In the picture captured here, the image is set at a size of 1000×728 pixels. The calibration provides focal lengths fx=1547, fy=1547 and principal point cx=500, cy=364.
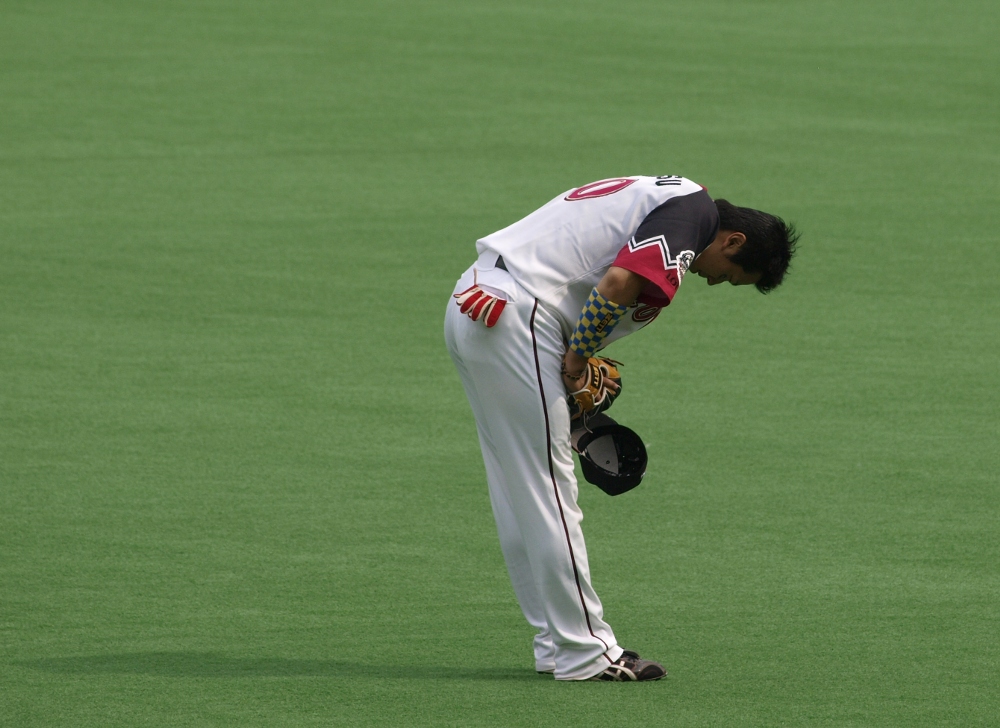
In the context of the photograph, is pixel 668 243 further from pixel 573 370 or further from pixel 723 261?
pixel 573 370

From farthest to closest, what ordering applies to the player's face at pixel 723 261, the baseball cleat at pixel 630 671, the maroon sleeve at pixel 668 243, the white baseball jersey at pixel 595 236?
the baseball cleat at pixel 630 671
the player's face at pixel 723 261
the white baseball jersey at pixel 595 236
the maroon sleeve at pixel 668 243

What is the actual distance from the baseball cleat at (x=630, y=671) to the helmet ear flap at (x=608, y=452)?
531 millimetres

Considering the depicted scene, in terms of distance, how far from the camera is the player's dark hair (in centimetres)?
440

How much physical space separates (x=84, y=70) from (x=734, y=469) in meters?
9.71

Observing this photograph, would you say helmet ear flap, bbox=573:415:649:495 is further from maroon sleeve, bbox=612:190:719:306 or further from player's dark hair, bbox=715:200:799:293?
player's dark hair, bbox=715:200:799:293

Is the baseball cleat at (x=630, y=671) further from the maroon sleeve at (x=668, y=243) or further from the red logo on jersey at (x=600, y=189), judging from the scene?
the red logo on jersey at (x=600, y=189)

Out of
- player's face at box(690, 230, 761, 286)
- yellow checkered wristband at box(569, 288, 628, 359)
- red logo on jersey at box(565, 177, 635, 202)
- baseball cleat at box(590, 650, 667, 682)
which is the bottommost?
baseball cleat at box(590, 650, 667, 682)

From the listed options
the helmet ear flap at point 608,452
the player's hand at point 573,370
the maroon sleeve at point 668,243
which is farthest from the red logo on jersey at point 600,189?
the helmet ear flap at point 608,452

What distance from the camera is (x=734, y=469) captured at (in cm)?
671

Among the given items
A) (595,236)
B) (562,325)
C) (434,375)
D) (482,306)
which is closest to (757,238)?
(595,236)

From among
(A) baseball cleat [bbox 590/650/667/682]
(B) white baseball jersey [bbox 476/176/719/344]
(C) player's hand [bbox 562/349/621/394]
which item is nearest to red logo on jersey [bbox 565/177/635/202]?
(B) white baseball jersey [bbox 476/176/719/344]

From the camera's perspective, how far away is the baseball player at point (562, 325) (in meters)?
4.36

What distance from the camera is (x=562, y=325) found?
446cm

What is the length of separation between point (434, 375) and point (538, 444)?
12.1 feet
